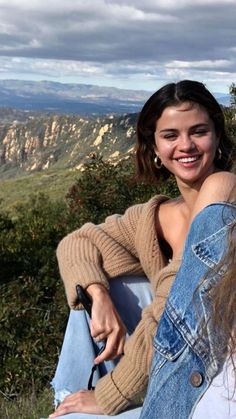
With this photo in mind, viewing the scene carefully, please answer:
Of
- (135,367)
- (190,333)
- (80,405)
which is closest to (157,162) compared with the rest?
(135,367)

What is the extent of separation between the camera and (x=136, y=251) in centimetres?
276

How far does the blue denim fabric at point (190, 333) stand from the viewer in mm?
1399

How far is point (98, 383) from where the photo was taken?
237cm

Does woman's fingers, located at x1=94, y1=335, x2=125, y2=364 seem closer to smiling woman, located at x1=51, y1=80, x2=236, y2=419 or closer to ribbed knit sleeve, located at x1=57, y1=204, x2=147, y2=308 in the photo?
smiling woman, located at x1=51, y1=80, x2=236, y2=419

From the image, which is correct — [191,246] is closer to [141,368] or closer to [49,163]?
[141,368]

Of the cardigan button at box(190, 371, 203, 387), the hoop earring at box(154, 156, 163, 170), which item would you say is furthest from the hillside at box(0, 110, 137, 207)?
the cardigan button at box(190, 371, 203, 387)

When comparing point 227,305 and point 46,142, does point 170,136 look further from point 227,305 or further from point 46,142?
point 46,142

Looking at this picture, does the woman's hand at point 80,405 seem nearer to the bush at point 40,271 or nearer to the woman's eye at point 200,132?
the woman's eye at point 200,132

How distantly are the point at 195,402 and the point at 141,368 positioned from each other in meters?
0.85

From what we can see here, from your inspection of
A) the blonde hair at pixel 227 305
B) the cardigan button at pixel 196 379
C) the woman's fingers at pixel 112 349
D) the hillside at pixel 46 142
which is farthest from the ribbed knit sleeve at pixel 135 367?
the hillside at pixel 46 142

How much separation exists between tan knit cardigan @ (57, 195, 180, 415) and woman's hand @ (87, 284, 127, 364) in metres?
0.11

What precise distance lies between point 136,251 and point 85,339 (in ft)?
1.44

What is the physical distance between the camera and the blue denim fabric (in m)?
1.40

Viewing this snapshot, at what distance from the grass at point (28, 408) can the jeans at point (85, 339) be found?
556 mm
